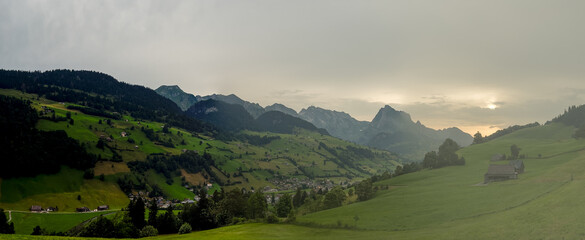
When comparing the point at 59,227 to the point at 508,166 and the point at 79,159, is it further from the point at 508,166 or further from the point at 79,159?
the point at 508,166

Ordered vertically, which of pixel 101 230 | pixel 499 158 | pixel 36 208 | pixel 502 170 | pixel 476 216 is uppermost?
pixel 502 170

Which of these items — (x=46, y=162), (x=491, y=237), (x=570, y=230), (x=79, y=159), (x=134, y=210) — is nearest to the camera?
(x=570, y=230)

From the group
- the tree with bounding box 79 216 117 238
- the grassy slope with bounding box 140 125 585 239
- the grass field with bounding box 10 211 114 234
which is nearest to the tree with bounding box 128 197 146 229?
the tree with bounding box 79 216 117 238

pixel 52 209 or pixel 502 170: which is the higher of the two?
pixel 502 170

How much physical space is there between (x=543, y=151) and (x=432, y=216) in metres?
117

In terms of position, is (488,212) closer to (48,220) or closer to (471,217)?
(471,217)

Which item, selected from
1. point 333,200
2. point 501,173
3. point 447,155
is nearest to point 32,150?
point 333,200

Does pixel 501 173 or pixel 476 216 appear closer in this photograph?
pixel 476 216

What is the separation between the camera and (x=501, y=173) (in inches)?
3612

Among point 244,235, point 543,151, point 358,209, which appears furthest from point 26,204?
point 543,151

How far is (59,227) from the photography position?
121 metres

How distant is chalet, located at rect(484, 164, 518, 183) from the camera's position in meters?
90.1

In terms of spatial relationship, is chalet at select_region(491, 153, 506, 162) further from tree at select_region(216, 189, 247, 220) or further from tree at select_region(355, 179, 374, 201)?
tree at select_region(216, 189, 247, 220)

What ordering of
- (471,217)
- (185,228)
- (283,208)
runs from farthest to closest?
1. (283,208)
2. (185,228)
3. (471,217)
